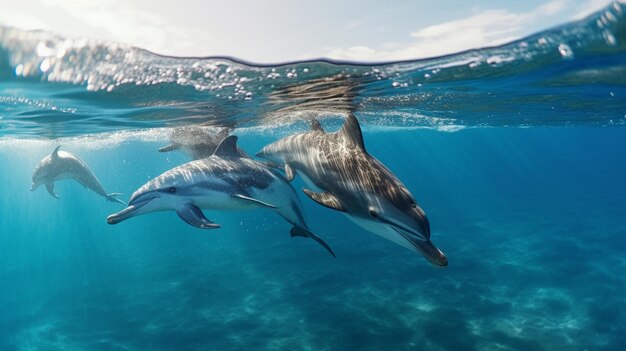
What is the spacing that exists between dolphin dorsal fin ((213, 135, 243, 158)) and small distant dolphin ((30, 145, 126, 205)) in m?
8.94

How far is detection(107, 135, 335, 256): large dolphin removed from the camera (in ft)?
20.7

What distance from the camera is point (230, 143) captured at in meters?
8.50

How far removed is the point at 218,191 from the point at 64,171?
12.2 meters

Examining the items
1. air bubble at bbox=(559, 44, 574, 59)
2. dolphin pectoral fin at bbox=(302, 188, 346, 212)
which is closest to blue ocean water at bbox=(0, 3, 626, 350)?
air bubble at bbox=(559, 44, 574, 59)

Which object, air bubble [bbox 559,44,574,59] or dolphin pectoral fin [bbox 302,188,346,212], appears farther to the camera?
air bubble [bbox 559,44,574,59]

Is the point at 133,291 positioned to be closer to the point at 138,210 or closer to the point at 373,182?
the point at 138,210

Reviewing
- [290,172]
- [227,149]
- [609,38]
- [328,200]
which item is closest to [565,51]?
[609,38]

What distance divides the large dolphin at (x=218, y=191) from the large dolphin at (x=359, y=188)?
0.81 meters

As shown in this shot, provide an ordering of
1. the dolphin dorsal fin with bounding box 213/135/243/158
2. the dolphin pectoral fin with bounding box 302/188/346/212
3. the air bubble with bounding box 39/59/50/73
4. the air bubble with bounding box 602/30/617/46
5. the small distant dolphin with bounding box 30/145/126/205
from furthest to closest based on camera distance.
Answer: the small distant dolphin with bounding box 30/145/126/205, the air bubble with bounding box 39/59/50/73, the dolphin dorsal fin with bounding box 213/135/243/158, the air bubble with bounding box 602/30/617/46, the dolphin pectoral fin with bounding box 302/188/346/212

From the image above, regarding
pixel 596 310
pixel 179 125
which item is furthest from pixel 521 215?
pixel 179 125

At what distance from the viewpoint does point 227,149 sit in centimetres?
842

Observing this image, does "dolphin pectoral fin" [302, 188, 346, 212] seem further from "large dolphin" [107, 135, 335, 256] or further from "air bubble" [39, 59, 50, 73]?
"air bubble" [39, 59, 50, 73]

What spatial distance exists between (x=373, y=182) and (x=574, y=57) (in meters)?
8.32

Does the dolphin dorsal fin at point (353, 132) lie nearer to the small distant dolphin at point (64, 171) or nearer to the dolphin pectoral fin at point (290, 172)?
the dolphin pectoral fin at point (290, 172)
